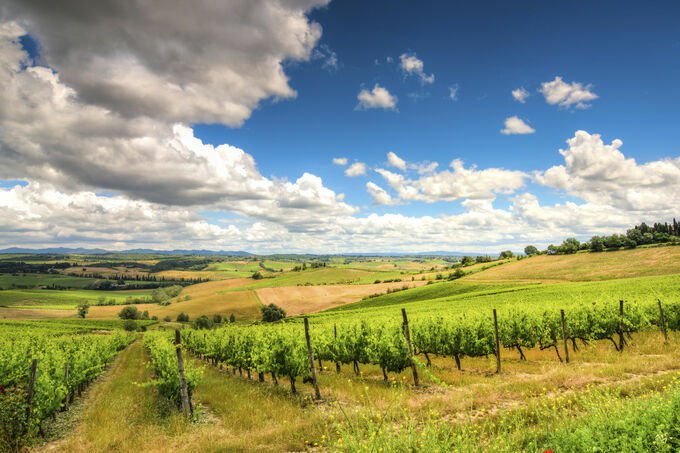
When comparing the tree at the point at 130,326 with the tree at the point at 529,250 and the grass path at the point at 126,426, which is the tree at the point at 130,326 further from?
the tree at the point at 529,250

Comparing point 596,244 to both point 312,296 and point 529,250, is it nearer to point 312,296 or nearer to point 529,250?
point 529,250

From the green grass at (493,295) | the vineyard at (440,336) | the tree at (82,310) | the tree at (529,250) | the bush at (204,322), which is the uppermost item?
the vineyard at (440,336)

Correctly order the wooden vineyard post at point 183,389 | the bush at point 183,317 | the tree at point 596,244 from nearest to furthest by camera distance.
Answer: the wooden vineyard post at point 183,389
the bush at point 183,317
the tree at point 596,244

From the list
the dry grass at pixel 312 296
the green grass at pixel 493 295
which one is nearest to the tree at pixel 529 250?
the dry grass at pixel 312 296

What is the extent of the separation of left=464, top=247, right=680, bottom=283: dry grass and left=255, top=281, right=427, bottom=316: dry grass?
95.2 ft

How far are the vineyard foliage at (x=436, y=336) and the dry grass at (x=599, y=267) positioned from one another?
2115 inches

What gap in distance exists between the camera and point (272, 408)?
11609 mm

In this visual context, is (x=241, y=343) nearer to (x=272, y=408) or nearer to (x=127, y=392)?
(x=127, y=392)

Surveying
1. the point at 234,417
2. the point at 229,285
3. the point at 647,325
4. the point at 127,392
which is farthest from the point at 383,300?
the point at 229,285

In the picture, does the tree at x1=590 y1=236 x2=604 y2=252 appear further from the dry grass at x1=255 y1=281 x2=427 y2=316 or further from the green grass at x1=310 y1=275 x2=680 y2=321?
the dry grass at x1=255 y1=281 x2=427 y2=316

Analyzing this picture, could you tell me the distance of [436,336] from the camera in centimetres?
1875

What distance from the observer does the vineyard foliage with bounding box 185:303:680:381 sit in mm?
15734

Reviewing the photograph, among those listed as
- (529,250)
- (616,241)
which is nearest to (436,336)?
(616,241)

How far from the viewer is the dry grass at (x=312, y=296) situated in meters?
85.0
